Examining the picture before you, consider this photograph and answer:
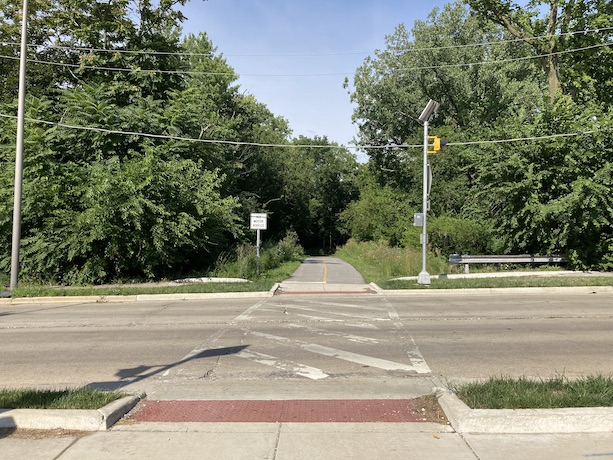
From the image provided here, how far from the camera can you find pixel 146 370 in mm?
6855

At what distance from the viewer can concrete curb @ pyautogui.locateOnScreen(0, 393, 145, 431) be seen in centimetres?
438

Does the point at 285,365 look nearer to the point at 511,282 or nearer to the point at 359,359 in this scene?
the point at 359,359

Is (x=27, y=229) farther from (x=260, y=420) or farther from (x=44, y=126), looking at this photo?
(x=260, y=420)

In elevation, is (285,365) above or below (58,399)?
below

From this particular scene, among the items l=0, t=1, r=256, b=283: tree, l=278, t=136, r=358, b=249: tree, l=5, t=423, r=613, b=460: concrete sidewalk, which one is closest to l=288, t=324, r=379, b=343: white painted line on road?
l=5, t=423, r=613, b=460: concrete sidewalk

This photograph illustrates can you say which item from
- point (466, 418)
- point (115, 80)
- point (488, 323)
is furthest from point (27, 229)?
point (466, 418)

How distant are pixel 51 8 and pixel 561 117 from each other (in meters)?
28.7

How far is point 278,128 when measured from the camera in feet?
240

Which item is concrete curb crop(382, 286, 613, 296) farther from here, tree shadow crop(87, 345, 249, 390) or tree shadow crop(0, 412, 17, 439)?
tree shadow crop(0, 412, 17, 439)

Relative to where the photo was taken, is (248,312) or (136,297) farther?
(136,297)

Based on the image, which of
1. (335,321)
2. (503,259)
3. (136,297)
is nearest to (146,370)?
(335,321)

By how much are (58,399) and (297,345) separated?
4.25m

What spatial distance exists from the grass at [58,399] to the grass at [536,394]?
3.92 meters

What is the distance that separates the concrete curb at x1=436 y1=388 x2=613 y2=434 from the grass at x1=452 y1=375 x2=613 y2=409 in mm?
202
